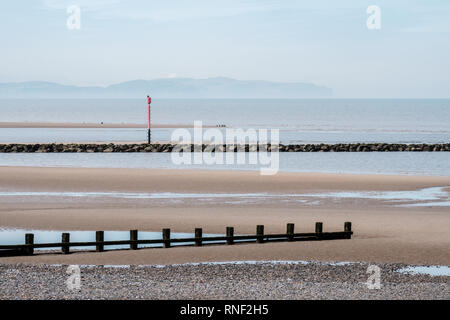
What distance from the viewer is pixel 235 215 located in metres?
30.2

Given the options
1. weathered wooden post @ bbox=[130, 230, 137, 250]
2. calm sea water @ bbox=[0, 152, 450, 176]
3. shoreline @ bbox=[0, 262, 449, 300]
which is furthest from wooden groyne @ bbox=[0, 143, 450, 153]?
shoreline @ bbox=[0, 262, 449, 300]

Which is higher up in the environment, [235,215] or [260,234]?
[260,234]

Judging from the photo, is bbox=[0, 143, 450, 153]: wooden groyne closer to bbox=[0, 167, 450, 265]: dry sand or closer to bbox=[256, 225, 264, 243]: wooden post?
bbox=[0, 167, 450, 265]: dry sand

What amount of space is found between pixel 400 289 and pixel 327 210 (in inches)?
600

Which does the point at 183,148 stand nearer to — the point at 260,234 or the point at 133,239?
the point at 260,234

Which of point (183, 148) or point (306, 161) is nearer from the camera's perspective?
point (306, 161)

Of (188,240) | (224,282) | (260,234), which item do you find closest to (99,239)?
(188,240)

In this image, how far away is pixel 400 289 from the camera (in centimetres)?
1706

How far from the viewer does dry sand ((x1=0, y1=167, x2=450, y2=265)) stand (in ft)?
72.4

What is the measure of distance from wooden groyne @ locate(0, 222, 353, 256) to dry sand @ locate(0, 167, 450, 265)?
0.33m

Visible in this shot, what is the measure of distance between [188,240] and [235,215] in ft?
23.6
